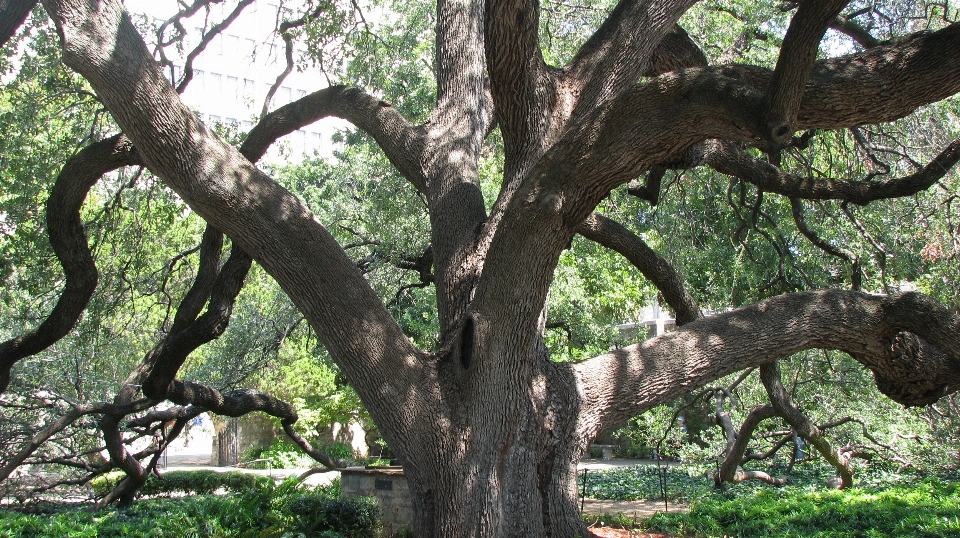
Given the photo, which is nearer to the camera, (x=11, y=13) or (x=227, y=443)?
(x=11, y=13)

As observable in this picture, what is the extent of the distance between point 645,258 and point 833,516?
10.7 ft

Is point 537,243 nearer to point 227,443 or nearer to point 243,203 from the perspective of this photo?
point 243,203

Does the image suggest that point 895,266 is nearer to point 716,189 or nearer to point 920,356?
point 716,189

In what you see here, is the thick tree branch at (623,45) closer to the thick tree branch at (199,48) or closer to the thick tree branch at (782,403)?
the thick tree branch at (782,403)

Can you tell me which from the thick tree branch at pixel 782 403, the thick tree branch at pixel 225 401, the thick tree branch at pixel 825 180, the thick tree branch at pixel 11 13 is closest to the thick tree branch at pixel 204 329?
the thick tree branch at pixel 225 401

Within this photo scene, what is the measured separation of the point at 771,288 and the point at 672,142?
14.3 feet

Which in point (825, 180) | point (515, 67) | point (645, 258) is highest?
point (515, 67)

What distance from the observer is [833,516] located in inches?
275

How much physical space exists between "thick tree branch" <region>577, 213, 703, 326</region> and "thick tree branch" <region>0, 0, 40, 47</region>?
435 centimetres

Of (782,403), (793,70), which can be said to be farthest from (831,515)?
(793,70)

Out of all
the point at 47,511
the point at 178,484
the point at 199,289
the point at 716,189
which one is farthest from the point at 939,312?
the point at 178,484

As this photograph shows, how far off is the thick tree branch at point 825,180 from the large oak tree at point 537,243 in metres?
0.02

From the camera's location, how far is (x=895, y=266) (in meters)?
7.92

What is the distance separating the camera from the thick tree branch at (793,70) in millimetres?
3295
